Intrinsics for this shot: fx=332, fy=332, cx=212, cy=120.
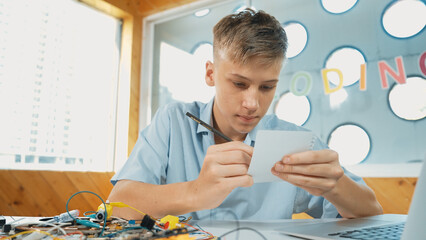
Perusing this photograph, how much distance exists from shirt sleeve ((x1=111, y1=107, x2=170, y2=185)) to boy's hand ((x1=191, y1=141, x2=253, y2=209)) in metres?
0.28

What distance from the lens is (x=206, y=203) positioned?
836mm

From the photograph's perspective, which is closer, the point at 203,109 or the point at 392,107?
the point at 203,109

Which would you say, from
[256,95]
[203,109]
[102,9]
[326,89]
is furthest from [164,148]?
[102,9]

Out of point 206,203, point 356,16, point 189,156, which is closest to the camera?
point 206,203

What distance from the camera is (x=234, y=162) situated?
0.79 m

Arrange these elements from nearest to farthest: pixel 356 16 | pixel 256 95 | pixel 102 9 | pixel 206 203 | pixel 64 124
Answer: pixel 206 203 → pixel 256 95 → pixel 356 16 → pixel 64 124 → pixel 102 9

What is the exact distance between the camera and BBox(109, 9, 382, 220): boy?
2.64 ft

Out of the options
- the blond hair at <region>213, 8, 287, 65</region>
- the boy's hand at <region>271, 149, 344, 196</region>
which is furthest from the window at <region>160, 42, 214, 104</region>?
the boy's hand at <region>271, 149, 344, 196</region>

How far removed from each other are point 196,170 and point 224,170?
0.39 m

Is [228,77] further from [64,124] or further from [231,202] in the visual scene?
[64,124]

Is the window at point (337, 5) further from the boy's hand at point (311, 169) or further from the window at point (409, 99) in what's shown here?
the boy's hand at point (311, 169)

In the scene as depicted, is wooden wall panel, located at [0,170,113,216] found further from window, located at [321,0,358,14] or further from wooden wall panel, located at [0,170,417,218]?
window, located at [321,0,358,14]

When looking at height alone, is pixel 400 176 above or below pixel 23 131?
below

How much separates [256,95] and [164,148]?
0.37 meters
